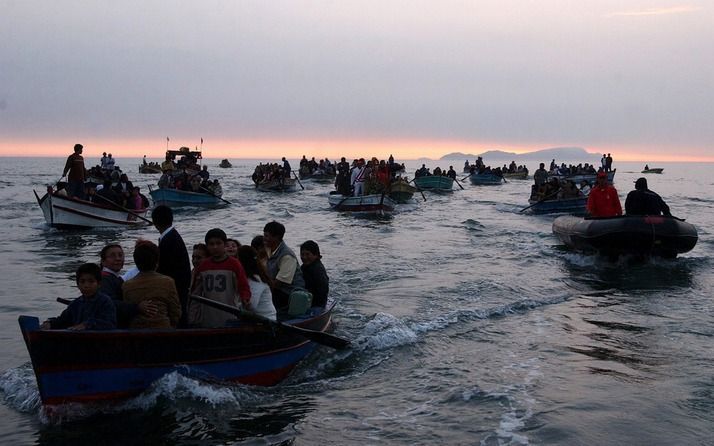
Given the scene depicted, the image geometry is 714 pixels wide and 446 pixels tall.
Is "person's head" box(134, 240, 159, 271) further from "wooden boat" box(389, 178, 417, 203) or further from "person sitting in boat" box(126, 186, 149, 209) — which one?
"wooden boat" box(389, 178, 417, 203)

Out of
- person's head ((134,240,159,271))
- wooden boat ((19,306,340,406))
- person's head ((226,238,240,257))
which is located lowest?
wooden boat ((19,306,340,406))

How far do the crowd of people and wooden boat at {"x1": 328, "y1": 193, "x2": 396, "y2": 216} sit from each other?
69.2ft

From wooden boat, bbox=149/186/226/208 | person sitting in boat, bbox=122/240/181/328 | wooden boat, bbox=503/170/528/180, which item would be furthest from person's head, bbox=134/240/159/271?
wooden boat, bbox=503/170/528/180

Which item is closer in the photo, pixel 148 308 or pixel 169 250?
pixel 148 308

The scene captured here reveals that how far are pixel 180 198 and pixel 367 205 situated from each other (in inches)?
374

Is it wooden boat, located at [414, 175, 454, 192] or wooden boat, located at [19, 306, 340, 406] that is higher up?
wooden boat, located at [414, 175, 454, 192]

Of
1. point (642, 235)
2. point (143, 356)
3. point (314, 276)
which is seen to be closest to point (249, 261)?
point (143, 356)

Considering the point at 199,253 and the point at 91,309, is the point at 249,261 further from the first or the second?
the point at 91,309

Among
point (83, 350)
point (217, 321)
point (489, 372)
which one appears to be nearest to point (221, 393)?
point (217, 321)

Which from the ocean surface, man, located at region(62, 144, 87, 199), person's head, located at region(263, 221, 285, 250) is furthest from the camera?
man, located at region(62, 144, 87, 199)

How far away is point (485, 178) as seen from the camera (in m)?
62.4

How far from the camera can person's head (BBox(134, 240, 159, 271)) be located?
6461 millimetres

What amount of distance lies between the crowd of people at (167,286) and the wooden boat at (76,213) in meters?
16.4

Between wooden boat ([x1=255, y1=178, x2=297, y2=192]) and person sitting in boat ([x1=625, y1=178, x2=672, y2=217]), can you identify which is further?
wooden boat ([x1=255, y1=178, x2=297, y2=192])
